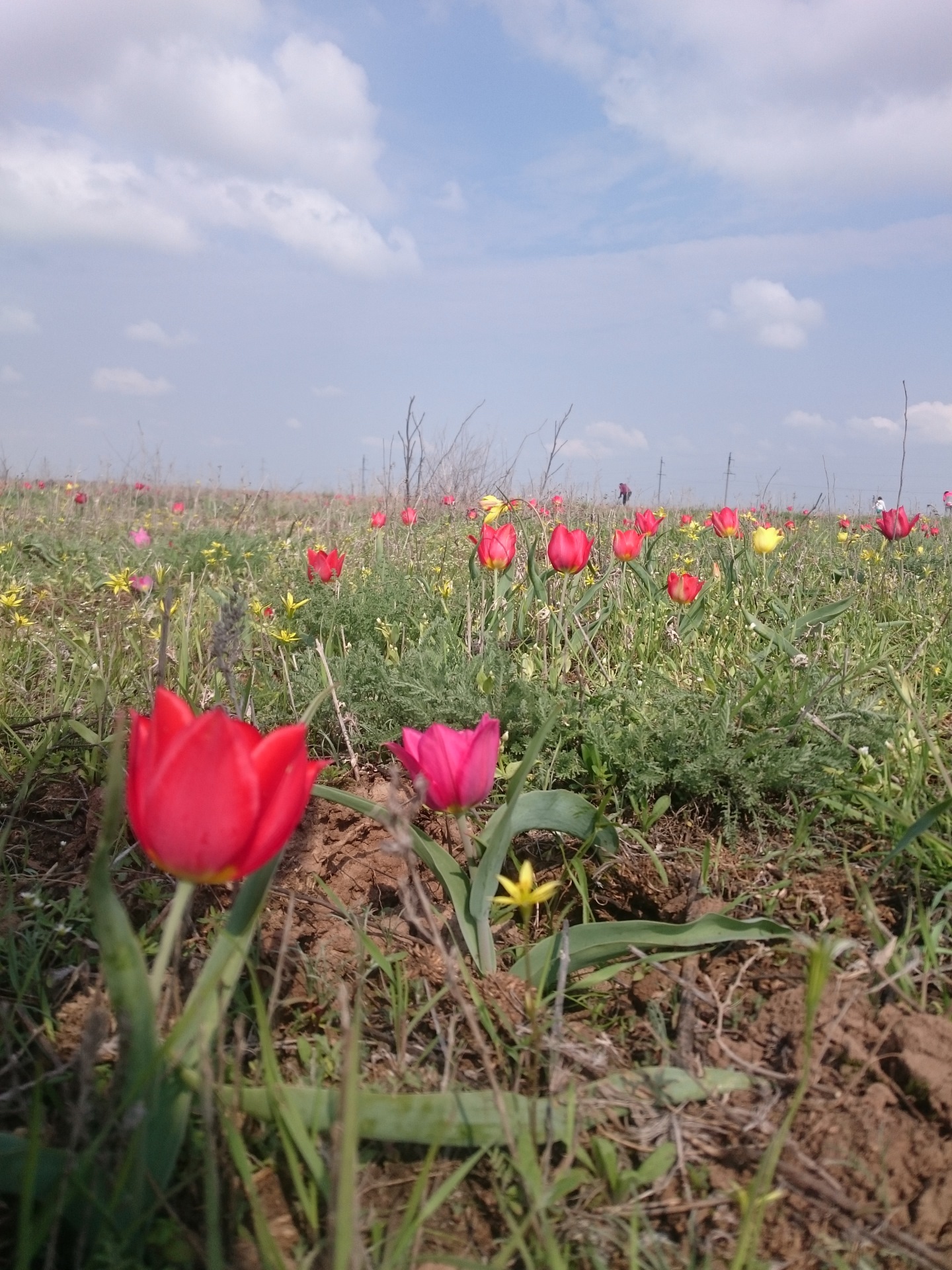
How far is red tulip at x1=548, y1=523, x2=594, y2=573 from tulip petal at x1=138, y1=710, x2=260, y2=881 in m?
1.70

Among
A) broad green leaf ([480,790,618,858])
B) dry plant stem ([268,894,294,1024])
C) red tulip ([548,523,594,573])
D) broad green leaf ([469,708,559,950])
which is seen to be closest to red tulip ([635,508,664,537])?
red tulip ([548,523,594,573])

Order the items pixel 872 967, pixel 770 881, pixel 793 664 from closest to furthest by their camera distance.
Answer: pixel 872 967
pixel 770 881
pixel 793 664

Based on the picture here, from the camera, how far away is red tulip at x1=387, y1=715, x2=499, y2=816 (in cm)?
130

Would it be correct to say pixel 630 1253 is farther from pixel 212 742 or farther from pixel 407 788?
pixel 407 788

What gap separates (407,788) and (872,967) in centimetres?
99

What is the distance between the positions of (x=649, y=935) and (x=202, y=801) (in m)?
0.81

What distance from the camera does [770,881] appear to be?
5.65 feet

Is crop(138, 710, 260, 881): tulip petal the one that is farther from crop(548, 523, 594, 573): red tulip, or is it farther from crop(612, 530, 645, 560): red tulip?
crop(612, 530, 645, 560): red tulip

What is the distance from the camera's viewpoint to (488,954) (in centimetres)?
144

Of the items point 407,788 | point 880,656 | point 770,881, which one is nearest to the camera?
point 770,881

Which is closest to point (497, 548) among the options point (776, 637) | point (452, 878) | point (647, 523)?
point (647, 523)

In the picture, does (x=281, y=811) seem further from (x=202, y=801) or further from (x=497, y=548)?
(x=497, y=548)

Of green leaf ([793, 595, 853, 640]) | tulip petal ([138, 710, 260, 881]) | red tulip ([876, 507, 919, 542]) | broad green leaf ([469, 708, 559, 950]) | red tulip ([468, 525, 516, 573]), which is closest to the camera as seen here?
tulip petal ([138, 710, 260, 881])

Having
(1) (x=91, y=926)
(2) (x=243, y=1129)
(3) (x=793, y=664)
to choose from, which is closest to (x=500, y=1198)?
(2) (x=243, y=1129)
